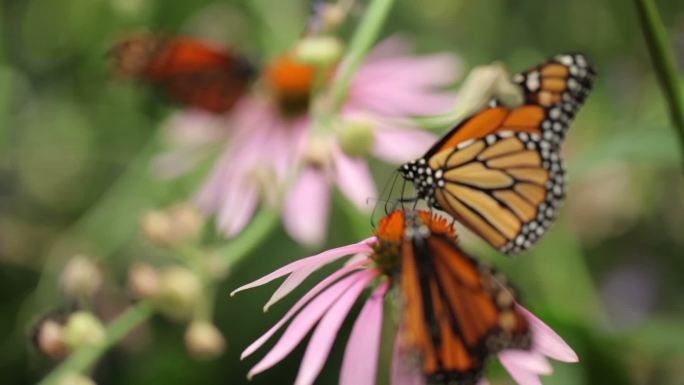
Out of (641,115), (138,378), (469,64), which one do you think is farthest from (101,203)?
(641,115)

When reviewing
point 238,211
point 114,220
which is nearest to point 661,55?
point 238,211

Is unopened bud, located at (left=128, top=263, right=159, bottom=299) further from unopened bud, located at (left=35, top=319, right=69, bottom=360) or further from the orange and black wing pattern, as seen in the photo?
the orange and black wing pattern

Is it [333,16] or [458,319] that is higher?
[333,16]

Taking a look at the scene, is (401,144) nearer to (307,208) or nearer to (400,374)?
(307,208)

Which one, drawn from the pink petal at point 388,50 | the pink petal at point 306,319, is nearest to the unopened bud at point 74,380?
the pink petal at point 306,319

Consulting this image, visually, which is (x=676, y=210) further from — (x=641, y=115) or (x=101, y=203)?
(x=101, y=203)

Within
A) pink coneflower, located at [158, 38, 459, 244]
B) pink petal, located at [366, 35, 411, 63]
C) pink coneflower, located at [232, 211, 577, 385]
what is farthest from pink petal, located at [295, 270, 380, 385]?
pink petal, located at [366, 35, 411, 63]
